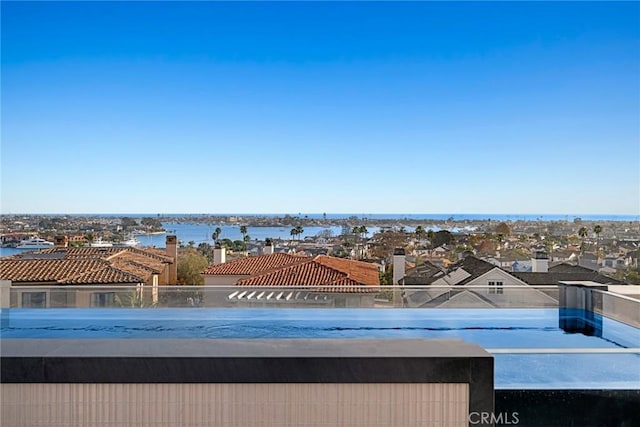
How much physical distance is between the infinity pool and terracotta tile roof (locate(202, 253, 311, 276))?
286 centimetres

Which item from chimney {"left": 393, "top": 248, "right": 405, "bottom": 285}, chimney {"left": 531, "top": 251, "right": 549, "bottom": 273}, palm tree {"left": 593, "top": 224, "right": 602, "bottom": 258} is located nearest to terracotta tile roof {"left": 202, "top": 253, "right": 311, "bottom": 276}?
chimney {"left": 393, "top": 248, "right": 405, "bottom": 285}

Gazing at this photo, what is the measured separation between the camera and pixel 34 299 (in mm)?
5195

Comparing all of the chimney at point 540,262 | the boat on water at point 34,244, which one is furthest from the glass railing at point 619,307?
the boat on water at point 34,244

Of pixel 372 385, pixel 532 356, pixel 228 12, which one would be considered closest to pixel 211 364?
pixel 372 385

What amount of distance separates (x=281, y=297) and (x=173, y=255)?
Result: 3.52 m

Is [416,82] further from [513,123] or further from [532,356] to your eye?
[532,356]

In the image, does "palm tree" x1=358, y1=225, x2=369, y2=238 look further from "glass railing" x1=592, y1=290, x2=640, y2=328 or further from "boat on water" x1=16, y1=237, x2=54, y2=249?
"boat on water" x1=16, y1=237, x2=54, y2=249

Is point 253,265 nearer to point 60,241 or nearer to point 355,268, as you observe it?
point 355,268

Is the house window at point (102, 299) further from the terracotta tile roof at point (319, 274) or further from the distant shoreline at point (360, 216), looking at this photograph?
the distant shoreline at point (360, 216)

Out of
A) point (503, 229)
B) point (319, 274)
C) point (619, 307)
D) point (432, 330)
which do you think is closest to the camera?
point (432, 330)

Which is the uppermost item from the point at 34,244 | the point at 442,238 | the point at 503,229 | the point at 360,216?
the point at 360,216
